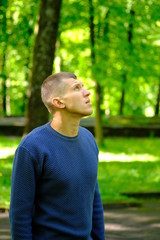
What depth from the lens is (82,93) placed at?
10.8 feet

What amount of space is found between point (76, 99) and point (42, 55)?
10.2 metres

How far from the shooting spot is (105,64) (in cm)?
1983

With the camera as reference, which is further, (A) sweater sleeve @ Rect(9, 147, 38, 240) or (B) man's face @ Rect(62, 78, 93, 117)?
(B) man's face @ Rect(62, 78, 93, 117)

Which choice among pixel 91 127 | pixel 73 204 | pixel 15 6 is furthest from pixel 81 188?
pixel 91 127

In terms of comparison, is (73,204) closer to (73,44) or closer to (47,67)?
(47,67)

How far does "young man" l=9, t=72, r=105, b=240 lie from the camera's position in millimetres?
3092

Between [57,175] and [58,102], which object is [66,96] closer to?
[58,102]

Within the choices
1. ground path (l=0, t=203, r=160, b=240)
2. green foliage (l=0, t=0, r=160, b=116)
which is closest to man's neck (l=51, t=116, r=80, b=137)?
ground path (l=0, t=203, r=160, b=240)

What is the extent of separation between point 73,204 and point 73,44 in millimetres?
18386

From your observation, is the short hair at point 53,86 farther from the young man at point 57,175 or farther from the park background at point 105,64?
the park background at point 105,64

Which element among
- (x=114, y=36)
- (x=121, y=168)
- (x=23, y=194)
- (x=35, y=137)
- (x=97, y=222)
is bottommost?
(x=121, y=168)

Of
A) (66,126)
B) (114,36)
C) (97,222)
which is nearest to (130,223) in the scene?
(97,222)

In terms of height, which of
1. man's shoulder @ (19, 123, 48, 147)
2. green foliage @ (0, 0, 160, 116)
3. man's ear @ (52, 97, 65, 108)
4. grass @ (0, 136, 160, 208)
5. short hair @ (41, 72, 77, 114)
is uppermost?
short hair @ (41, 72, 77, 114)

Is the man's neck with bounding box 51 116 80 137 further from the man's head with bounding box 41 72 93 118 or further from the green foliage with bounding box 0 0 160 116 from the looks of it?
the green foliage with bounding box 0 0 160 116
